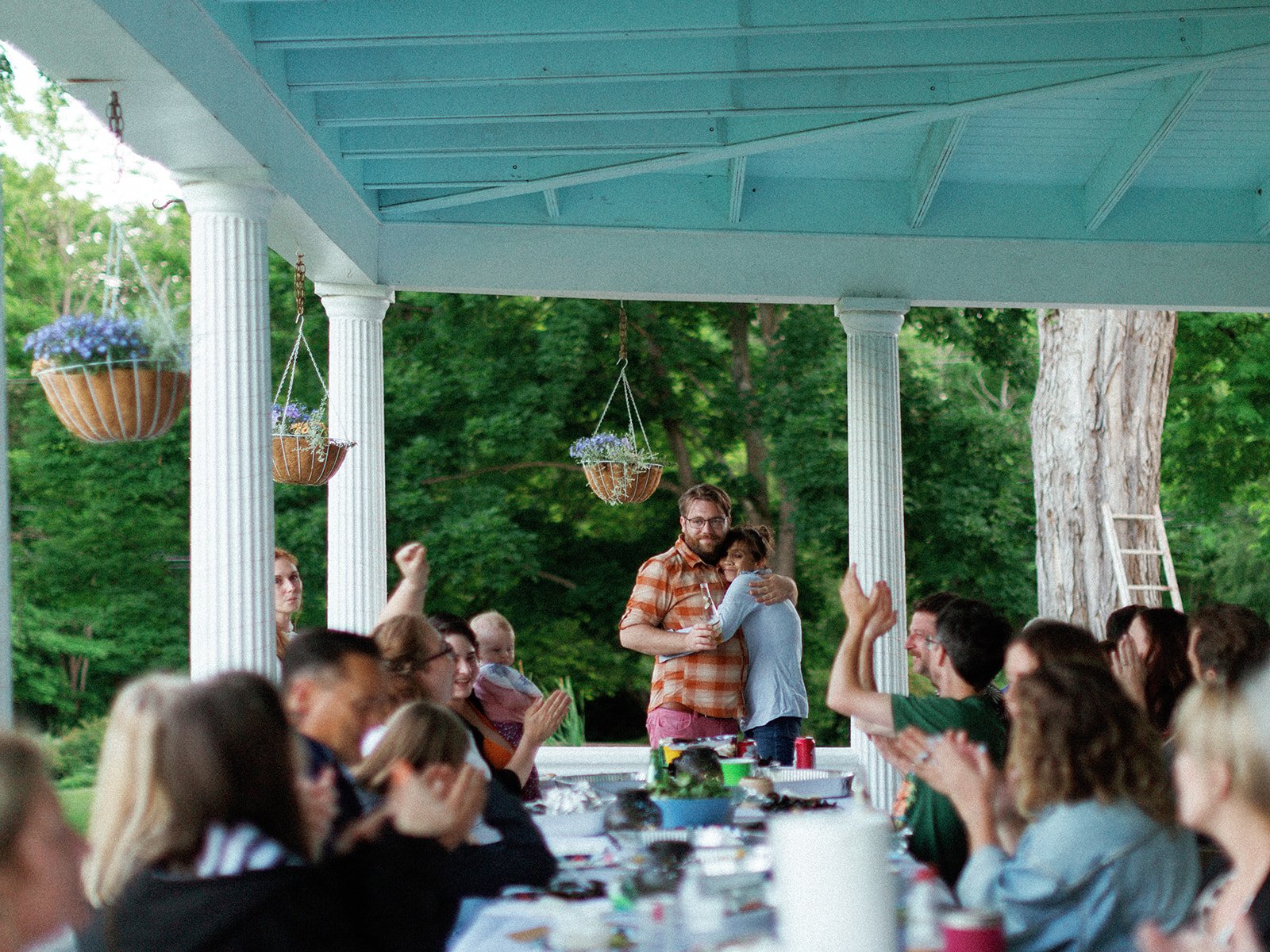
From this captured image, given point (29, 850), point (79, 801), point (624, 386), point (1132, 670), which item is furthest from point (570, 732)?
point (29, 850)

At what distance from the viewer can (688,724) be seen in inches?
225

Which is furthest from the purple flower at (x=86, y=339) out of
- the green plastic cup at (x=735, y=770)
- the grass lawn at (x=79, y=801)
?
the grass lawn at (x=79, y=801)

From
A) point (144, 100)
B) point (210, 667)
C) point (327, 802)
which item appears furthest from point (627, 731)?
point (327, 802)

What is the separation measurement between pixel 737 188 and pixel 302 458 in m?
2.60

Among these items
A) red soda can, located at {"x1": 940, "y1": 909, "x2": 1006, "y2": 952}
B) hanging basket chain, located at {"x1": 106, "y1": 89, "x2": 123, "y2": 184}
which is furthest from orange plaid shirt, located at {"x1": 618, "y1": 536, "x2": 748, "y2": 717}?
red soda can, located at {"x1": 940, "y1": 909, "x2": 1006, "y2": 952}

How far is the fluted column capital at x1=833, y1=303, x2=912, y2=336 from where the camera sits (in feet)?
23.1

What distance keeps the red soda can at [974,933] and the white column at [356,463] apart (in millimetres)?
4581

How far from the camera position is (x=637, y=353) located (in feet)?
45.5

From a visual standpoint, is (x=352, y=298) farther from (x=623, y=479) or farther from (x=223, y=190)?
(x=223, y=190)

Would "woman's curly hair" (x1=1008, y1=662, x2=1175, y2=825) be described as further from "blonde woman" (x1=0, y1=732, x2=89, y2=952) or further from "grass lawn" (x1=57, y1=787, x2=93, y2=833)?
"grass lawn" (x1=57, y1=787, x2=93, y2=833)

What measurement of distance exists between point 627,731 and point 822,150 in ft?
31.8

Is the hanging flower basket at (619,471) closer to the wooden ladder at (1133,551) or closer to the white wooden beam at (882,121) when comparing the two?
the white wooden beam at (882,121)

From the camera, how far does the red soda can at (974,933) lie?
6.60 ft

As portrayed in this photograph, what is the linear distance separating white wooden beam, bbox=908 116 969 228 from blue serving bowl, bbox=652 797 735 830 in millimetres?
3621
